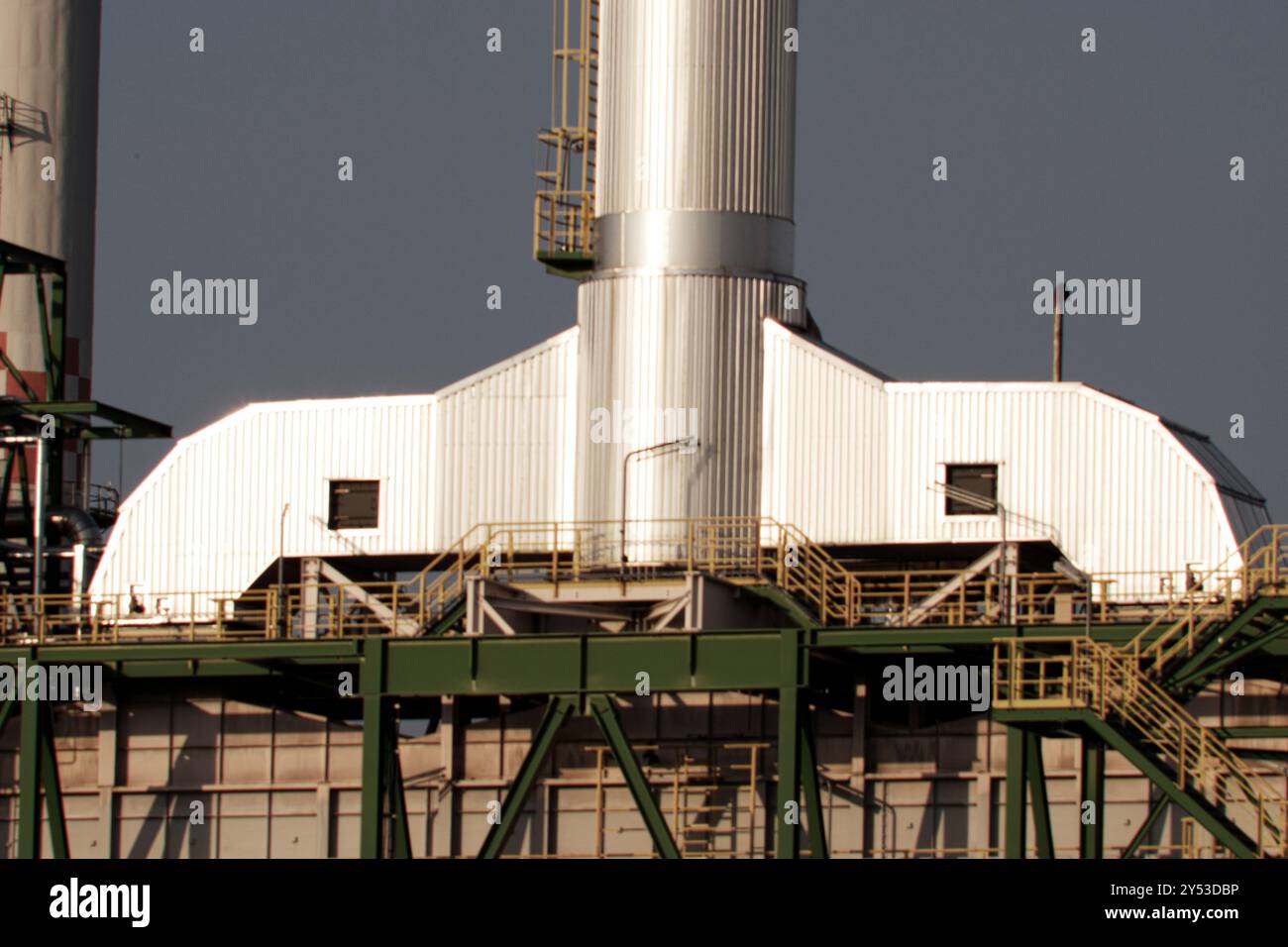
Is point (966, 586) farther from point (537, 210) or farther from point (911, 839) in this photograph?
point (537, 210)

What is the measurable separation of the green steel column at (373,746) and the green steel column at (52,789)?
8007 mm

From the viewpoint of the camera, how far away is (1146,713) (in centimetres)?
6056

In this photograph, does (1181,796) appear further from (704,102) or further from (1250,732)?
(704,102)

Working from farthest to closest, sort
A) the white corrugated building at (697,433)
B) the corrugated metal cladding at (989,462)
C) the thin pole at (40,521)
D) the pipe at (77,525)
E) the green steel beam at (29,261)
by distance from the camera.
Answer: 1. the pipe at (77,525)
2. the green steel beam at (29,261)
3. the thin pole at (40,521)
4. the white corrugated building at (697,433)
5. the corrugated metal cladding at (989,462)

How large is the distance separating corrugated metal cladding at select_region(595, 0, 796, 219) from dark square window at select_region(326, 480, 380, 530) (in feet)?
27.4

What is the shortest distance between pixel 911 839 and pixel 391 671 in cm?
1227

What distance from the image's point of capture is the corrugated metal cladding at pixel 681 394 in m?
70.9

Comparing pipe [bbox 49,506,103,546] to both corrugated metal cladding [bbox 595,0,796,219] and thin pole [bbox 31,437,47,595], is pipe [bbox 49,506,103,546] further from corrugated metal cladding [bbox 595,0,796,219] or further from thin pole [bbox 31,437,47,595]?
corrugated metal cladding [bbox 595,0,796,219]

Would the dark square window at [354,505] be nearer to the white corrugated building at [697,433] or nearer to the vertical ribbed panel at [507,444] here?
the white corrugated building at [697,433]

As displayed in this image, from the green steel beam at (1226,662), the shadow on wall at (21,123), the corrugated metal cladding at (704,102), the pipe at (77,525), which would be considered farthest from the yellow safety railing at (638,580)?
the shadow on wall at (21,123)

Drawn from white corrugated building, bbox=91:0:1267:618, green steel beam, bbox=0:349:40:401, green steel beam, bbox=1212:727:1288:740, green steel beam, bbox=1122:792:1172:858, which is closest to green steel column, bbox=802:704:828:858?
white corrugated building, bbox=91:0:1267:618

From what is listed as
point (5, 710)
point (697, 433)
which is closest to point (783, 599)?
point (697, 433)

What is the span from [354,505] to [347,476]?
0.64 metres
